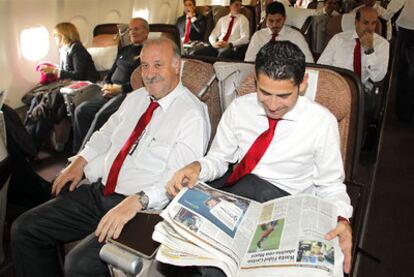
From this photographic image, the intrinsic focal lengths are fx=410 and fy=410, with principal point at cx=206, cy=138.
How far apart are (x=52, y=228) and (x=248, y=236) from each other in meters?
1.00

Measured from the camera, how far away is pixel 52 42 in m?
Result: 4.32

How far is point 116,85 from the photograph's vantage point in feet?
12.3

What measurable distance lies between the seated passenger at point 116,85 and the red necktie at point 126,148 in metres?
1.39

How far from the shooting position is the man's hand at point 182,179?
4.95 ft

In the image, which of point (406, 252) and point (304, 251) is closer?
point (304, 251)

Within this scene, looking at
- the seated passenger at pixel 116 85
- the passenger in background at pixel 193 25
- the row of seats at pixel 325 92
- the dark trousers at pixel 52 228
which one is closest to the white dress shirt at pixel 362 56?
the row of seats at pixel 325 92

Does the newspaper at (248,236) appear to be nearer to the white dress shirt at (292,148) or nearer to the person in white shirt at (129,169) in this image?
the white dress shirt at (292,148)

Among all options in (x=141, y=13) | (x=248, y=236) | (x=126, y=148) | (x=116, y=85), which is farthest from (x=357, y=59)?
(x=141, y=13)

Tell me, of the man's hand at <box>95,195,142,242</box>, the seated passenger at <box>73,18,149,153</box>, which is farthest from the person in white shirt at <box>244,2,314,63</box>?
the man's hand at <box>95,195,142,242</box>

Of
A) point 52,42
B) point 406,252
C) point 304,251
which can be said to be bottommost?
point 406,252

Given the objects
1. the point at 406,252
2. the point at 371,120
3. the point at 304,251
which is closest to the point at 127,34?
the point at 371,120

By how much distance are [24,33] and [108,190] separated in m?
2.66

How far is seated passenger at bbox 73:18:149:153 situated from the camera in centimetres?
357

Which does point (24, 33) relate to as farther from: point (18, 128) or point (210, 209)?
point (210, 209)
